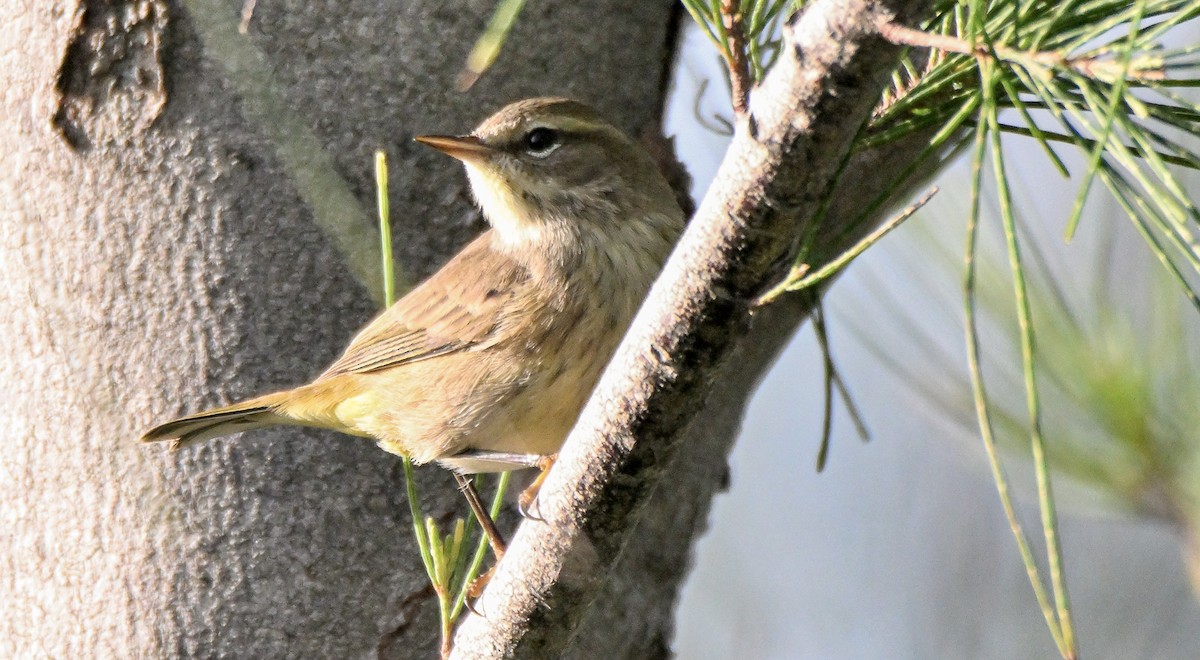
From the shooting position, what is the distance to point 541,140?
9.28ft

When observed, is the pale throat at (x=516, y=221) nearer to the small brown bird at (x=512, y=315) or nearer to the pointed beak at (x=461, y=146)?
the small brown bird at (x=512, y=315)

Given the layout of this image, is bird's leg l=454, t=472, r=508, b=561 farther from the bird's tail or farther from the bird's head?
the bird's head

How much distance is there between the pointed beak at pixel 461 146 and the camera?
2498 mm

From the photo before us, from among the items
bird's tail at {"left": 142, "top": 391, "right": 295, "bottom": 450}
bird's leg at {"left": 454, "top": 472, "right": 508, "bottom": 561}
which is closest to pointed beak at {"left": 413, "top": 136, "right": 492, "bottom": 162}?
bird's tail at {"left": 142, "top": 391, "right": 295, "bottom": 450}

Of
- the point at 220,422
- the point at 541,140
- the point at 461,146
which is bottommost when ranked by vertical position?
the point at 220,422

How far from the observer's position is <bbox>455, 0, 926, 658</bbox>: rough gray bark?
131 centimetres

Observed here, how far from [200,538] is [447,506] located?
0.58 meters

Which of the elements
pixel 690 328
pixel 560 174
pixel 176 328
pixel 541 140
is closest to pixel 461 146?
pixel 541 140

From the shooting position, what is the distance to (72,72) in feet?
8.31

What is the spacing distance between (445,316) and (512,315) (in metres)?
0.24

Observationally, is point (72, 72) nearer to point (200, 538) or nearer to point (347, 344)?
point (347, 344)

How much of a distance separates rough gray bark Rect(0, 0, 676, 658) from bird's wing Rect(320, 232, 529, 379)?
20 centimetres

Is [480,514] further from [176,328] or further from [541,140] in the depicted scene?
[541,140]

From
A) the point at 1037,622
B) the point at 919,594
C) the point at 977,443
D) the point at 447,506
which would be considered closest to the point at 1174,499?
the point at 977,443
